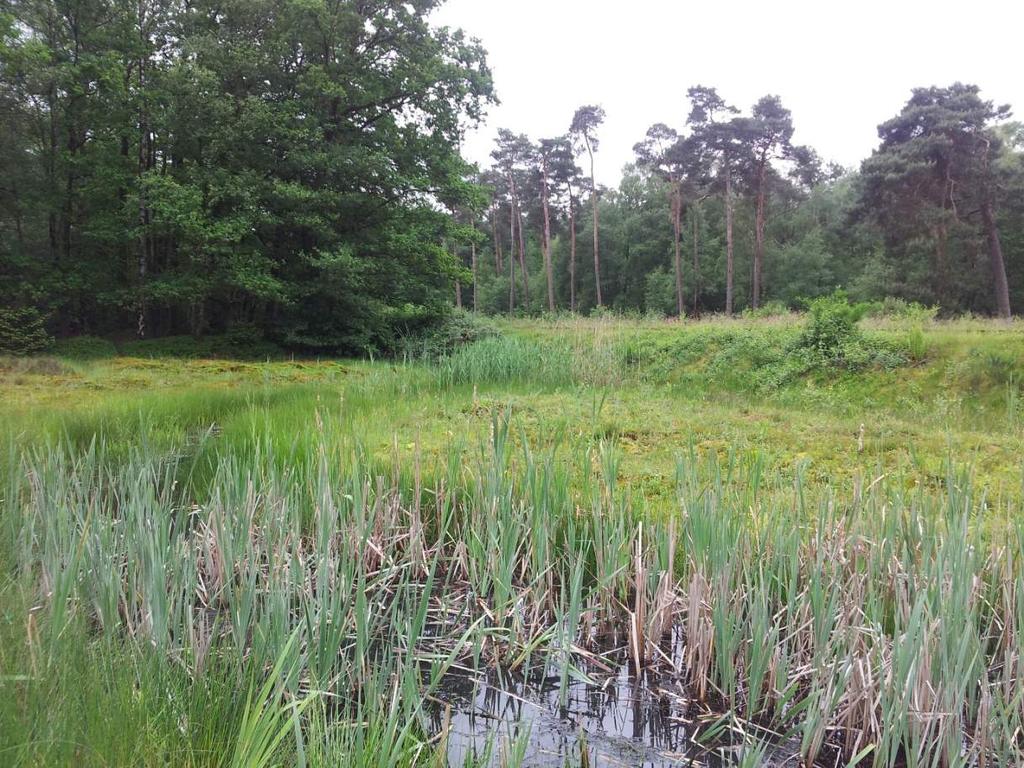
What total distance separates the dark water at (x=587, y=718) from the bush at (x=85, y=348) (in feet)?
53.7

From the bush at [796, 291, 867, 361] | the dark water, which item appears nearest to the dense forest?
the bush at [796, 291, 867, 361]

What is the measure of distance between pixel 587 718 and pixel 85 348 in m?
18.6

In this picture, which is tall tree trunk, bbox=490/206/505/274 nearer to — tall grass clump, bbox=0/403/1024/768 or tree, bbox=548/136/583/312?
tree, bbox=548/136/583/312

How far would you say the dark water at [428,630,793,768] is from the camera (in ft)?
6.44

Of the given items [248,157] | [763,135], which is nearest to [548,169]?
[763,135]

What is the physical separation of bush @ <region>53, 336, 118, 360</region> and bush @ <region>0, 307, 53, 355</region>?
1.38ft

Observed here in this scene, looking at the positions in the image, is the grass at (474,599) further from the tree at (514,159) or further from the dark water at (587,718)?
the tree at (514,159)

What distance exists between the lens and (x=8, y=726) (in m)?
1.21

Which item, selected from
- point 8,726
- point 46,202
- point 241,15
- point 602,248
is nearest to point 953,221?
point 602,248

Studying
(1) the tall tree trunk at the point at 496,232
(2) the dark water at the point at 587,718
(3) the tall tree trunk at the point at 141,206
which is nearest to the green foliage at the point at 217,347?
(3) the tall tree trunk at the point at 141,206

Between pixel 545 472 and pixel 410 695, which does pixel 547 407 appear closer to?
pixel 545 472

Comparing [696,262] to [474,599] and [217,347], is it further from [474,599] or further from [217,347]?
[474,599]

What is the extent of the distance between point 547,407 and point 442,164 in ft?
42.8

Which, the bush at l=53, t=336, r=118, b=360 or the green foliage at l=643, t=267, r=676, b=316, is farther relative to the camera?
the green foliage at l=643, t=267, r=676, b=316
